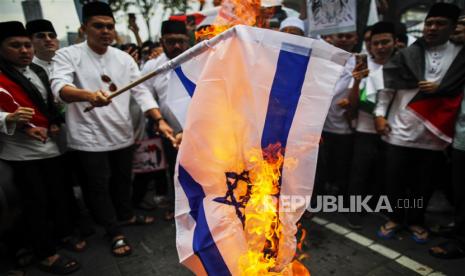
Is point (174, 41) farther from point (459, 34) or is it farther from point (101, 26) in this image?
point (459, 34)

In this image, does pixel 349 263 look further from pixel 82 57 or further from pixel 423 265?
pixel 82 57

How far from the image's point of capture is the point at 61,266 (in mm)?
3377

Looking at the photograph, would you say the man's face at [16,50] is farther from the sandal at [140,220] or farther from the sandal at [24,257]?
the sandal at [140,220]

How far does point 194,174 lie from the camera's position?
6.82 feet

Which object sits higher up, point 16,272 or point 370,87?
point 370,87

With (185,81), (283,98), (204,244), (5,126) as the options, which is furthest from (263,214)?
(5,126)

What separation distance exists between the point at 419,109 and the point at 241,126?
2393 millimetres

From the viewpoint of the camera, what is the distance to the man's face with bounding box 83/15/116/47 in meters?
3.32

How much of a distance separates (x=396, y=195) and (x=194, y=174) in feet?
9.21

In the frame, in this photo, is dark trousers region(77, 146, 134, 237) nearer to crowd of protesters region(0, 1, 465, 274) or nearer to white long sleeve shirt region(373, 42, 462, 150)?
crowd of protesters region(0, 1, 465, 274)

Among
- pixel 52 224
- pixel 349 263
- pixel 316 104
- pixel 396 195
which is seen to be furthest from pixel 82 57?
pixel 396 195

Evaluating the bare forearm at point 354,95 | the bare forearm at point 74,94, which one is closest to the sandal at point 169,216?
the bare forearm at point 74,94

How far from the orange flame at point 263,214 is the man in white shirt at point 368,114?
7.17ft

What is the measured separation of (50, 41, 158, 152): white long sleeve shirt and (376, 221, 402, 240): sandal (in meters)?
2.91
